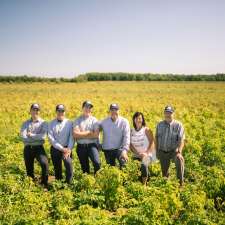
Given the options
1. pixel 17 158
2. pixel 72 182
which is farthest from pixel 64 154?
pixel 17 158

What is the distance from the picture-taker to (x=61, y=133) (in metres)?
7.48

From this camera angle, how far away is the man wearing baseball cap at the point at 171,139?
24.1 feet

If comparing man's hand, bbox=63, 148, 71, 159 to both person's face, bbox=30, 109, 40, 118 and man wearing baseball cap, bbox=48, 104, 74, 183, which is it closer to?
man wearing baseball cap, bbox=48, 104, 74, 183

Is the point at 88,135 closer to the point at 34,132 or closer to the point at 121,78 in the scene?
the point at 34,132

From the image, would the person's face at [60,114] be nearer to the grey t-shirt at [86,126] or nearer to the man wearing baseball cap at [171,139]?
the grey t-shirt at [86,126]

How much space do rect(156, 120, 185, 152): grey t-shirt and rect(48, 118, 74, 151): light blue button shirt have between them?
6.14ft

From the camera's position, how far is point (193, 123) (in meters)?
16.3

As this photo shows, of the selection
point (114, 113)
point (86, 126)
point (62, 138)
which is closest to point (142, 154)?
point (114, 113)

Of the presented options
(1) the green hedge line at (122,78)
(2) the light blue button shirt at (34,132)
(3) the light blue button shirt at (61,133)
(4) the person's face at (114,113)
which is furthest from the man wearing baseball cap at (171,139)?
(1) the green hedge line at (122,78)

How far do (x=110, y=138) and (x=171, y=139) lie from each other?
126 centimetres

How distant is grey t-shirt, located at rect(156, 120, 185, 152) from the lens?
289 inches

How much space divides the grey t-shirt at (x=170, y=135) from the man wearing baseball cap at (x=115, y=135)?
0.71 meters

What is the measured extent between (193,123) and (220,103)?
12.4 metres

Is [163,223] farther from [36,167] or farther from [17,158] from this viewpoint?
[17,158]
